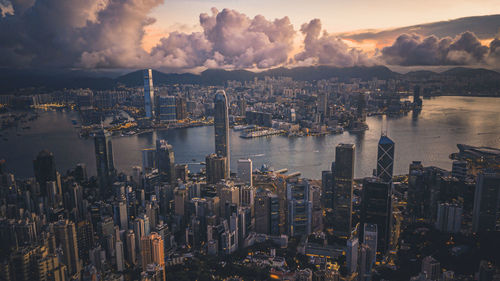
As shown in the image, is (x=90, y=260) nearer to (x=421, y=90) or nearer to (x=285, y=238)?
(x=285, y=238)

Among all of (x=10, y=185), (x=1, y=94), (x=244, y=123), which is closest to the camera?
(x=1, y=94)

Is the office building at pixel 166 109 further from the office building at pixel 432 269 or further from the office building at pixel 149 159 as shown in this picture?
the office building at pixel 432 269

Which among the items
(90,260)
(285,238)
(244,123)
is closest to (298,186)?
(285,238)

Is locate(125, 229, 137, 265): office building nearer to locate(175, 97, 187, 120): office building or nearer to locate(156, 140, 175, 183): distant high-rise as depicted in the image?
locate(156, 140, 175, 183): distant high-rise

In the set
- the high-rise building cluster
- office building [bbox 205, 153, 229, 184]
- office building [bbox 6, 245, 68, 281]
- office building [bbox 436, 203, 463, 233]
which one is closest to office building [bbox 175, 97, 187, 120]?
the high-rise building cluster

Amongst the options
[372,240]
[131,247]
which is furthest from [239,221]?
[372,240]

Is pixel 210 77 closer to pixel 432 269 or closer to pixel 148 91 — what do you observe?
pixel 148 91
